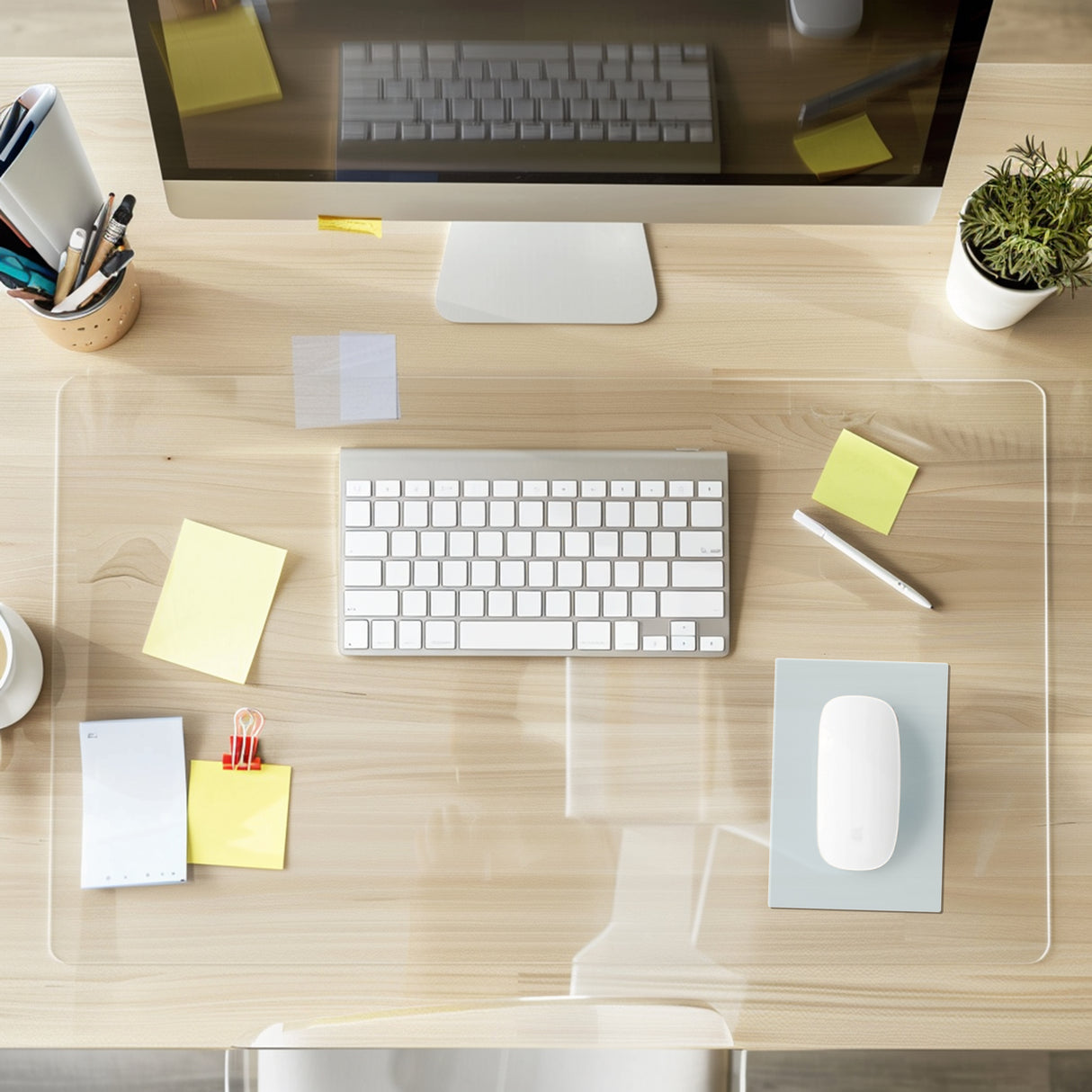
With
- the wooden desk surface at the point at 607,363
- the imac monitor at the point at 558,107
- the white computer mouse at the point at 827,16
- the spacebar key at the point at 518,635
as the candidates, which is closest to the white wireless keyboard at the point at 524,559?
the spacebar key at the point at 518,635

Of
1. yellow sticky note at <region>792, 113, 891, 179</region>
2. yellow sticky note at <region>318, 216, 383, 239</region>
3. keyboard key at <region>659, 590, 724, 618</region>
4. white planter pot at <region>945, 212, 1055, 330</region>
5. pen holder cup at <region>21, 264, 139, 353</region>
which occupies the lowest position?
keyboard key at <region>659, 590, 724, 618</region>

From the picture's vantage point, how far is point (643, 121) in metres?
0.73

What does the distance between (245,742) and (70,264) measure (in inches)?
16.1

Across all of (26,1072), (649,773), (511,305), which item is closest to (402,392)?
(511,305)

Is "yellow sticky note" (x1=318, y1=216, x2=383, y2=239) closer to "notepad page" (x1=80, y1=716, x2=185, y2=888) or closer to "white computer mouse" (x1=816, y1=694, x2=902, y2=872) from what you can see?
"notepad page" (x1=80, y1=716, x2=185, y2=888)

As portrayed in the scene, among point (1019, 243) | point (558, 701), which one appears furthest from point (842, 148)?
point (558, 701)

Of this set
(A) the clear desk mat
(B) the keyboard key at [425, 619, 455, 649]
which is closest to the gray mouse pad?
(A) the clear desk mat

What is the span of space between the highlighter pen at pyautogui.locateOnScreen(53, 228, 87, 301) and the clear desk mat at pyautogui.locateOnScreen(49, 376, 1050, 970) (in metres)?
0.09

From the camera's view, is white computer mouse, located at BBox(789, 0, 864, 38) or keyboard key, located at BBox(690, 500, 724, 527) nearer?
white computer mouse, located at BBox(789, 0, 864, 38)

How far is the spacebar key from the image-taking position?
2.66ft

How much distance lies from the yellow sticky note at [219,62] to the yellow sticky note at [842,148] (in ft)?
1.30

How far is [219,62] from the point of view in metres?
0.68

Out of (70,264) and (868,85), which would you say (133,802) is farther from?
(868,85)

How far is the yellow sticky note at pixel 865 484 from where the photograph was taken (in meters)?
0.85
